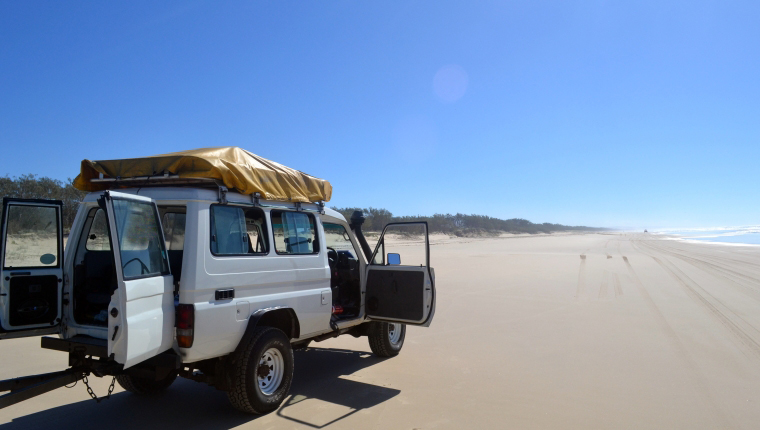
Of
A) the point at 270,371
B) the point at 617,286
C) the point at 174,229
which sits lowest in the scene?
the point at 617,286

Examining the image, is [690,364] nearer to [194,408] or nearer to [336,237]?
[336,237]

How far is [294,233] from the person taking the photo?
17.2 ft

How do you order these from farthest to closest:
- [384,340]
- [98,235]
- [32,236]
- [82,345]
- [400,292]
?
[384,340], [400,292], [98,235], [32,236], [82,345]

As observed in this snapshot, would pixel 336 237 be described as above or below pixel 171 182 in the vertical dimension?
below

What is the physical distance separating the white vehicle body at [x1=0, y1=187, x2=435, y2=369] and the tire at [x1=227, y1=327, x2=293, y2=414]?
0.17 m

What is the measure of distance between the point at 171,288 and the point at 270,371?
1.38 metres

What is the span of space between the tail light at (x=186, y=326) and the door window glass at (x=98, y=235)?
148 cm

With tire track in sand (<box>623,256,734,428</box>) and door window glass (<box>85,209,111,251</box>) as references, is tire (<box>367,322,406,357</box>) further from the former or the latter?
tire track in sand (<box>623,256,734,428</box>)

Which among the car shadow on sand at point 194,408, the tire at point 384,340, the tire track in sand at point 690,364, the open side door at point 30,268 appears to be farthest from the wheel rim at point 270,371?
the tire track in sand at point 690,364

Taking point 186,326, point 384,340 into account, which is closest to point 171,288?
point 186,326

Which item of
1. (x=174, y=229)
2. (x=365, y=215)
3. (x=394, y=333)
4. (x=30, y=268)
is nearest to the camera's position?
(x=30, y=268)

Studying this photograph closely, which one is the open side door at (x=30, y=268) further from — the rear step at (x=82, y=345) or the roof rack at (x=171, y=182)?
the roof rack at (x=171, y=182)

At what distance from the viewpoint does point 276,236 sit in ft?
16.3

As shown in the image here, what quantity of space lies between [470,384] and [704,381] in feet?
9.25
